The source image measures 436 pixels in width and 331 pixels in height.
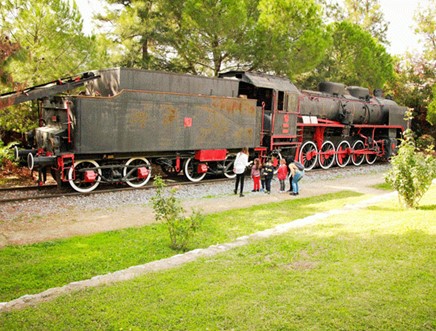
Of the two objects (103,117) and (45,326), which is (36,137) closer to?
(103,117)

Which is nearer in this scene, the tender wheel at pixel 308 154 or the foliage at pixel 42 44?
the foliage at pixel 42 44

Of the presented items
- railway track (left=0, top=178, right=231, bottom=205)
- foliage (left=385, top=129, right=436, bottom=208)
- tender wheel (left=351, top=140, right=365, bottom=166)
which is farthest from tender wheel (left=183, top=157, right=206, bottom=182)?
tender wheel (left=351, top=140, right=365, bottom=166)

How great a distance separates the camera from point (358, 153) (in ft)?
62.8

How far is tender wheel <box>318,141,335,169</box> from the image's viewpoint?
17.5m

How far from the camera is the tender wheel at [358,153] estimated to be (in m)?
19.1

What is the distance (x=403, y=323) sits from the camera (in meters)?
3.97

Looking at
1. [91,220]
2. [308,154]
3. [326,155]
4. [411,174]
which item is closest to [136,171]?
[91,220]

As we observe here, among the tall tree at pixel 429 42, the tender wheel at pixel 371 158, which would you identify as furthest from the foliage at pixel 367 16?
the tender wheel at pixel 371 158

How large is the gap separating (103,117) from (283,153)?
7.44 m

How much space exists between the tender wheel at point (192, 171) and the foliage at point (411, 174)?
5802mm

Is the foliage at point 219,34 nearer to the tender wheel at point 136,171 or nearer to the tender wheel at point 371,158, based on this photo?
the tender wheel at point 136,171

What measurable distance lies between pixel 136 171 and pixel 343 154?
10517 millimetres

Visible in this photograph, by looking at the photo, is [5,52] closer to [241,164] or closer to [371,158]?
[241,164]

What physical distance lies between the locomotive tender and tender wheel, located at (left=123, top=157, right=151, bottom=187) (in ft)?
0.10
